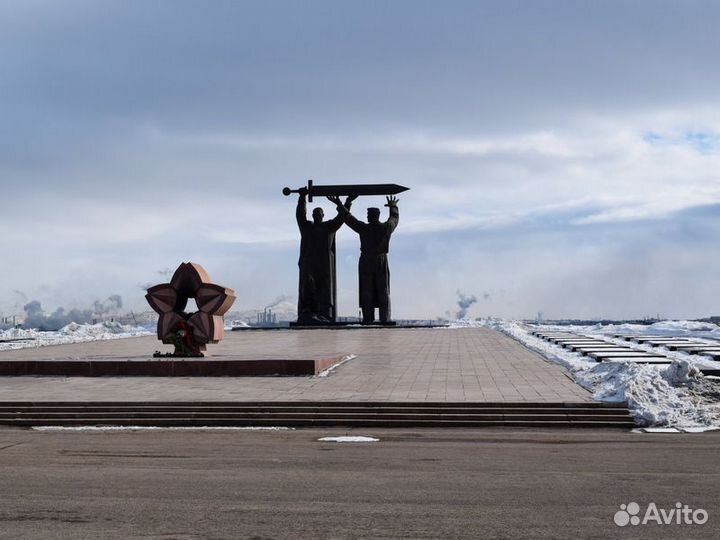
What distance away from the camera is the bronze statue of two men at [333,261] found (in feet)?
120

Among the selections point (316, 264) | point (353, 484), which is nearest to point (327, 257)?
point (316, 264)

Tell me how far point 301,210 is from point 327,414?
25.8 m

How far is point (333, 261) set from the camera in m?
37.4

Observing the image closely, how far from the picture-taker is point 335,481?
7875mm

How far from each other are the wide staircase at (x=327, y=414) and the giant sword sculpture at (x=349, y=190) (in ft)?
80.8

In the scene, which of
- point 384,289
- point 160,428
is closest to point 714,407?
point 160,428

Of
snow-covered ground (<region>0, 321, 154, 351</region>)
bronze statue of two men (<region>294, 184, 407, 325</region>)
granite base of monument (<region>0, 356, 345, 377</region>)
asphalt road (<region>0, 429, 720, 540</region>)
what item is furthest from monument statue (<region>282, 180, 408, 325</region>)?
asphalt road (<region>0, 429, 720, 540</region>)

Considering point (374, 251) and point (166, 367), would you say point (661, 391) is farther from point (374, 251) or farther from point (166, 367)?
point (374, 251)

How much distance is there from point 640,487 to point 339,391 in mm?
6873

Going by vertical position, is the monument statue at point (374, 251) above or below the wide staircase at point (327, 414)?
above

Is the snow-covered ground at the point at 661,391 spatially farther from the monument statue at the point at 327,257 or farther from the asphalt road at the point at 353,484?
the monument statue at the point at 327,257

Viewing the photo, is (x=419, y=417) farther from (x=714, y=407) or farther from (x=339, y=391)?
(x=714, y=407)

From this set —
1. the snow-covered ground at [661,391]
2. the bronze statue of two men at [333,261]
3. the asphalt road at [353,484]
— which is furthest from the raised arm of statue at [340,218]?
the asphalt road at [353,484]

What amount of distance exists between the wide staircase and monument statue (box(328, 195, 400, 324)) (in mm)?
24246
